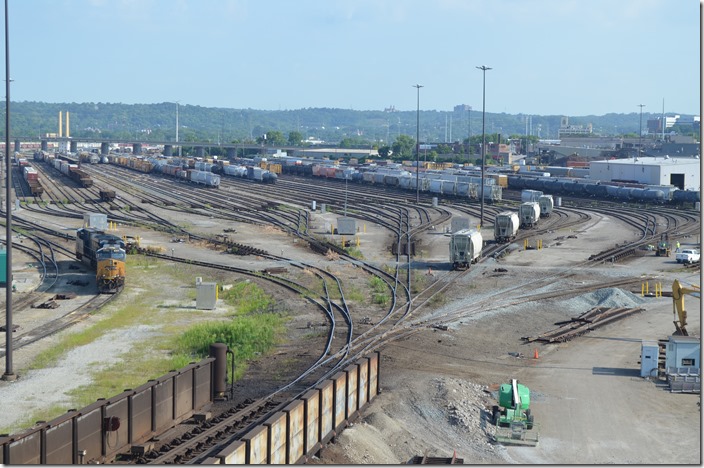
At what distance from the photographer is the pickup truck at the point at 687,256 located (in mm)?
61156

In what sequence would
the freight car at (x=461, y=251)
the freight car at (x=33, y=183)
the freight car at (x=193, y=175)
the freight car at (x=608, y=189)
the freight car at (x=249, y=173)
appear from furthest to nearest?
1. the freight car at (x=249, y=173)
2. the freight car at (x=193, y=175)
3. the freight car at (x=33, y=183)
4. the freight car at (x=608, y=189)
5. the freight car at (x=461, y=251)

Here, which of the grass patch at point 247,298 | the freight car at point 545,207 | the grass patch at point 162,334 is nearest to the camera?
the grass patch at point 162,334

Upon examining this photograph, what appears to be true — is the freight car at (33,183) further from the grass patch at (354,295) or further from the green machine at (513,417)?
the green machine at (513,417)

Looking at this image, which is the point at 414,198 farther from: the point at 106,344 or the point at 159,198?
the point at 106,344

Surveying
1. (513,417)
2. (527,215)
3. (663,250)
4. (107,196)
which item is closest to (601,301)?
(663,250)

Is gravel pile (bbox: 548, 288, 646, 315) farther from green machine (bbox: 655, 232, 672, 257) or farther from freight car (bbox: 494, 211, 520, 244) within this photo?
freight car (bbox: 494, 211, 520, 244)

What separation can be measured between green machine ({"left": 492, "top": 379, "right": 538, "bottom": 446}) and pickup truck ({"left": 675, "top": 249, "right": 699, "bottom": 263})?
34717 mm

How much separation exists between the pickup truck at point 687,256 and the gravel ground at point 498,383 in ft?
31.8

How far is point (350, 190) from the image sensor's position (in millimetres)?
128750

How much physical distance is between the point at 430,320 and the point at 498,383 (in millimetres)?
10404

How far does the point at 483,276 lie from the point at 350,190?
7317 centimetres

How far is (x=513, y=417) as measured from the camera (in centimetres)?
2847

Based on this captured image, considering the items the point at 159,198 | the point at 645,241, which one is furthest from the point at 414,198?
the point at 645,241

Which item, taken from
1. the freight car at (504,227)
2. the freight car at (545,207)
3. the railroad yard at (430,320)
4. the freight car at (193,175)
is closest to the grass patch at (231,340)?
the railroad yard at (430,320)
